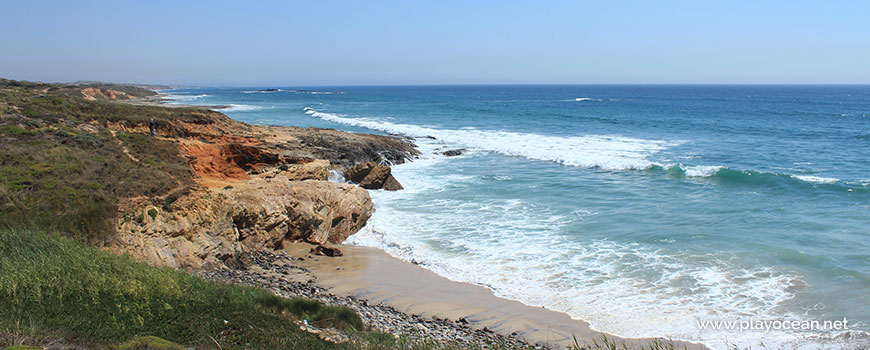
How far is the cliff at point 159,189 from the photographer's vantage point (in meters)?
11.1

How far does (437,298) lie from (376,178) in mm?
12332

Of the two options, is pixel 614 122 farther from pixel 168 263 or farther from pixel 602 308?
pixel 168 263

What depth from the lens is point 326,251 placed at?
1477 cm

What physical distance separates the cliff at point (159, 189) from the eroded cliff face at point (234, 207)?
3cm

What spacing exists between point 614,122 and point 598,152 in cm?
2513

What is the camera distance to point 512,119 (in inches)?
2458

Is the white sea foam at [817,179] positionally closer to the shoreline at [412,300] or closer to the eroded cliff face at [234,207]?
the shoreline at [412,300]

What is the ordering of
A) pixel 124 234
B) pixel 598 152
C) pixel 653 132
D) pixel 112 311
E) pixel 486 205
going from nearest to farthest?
pixel 112 311
pixel 124 234
pixel 486 205
pixel 598 152
pixel 653 132

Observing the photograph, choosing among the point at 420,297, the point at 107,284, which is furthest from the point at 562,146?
the point at 107,284

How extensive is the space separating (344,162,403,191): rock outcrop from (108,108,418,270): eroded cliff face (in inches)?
A: 112

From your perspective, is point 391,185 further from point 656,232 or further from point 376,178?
point 656,232

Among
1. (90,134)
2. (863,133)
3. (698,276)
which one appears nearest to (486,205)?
(698,276)

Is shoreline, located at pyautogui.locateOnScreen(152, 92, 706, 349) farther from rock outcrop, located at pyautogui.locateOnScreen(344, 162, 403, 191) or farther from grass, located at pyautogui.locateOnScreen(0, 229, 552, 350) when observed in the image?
rock outcrop, located at pyautogui.locateOnScreen(344, 162, 403, 191)

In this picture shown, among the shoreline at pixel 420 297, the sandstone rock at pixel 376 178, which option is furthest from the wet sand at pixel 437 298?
the sandstone rock at pixel 376 178
